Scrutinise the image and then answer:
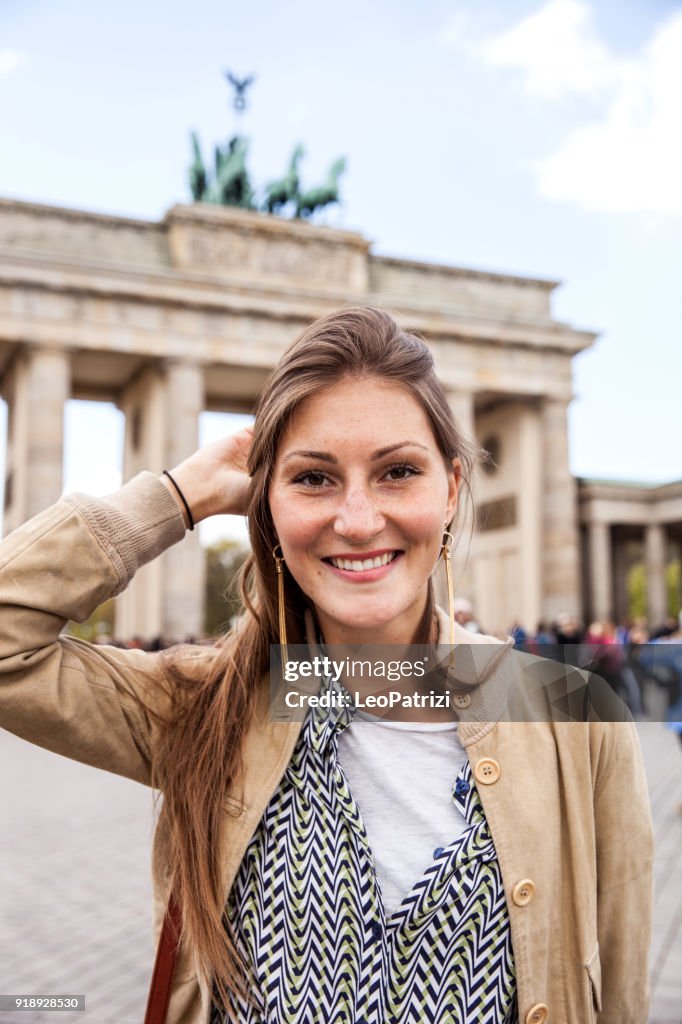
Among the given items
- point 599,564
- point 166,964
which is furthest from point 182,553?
point 166,964

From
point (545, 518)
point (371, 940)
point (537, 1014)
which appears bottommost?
point (537, 1014)

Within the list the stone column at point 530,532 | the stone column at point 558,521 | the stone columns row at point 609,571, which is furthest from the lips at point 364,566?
the stone columns row at point 609,571

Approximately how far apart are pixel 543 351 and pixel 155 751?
38.1 metres

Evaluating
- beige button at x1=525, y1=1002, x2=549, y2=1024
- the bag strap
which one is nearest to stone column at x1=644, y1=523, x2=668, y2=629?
beige button at x1=525, y1=1002, x2=549, y2=1024

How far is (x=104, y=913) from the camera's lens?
6.94 m

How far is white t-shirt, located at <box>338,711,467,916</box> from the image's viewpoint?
6.10 ft

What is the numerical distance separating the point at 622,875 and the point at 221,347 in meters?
33.2

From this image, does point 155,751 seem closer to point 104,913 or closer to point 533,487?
point 104,913

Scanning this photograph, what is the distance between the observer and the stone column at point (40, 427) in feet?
103

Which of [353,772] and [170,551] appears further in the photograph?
[170,551]

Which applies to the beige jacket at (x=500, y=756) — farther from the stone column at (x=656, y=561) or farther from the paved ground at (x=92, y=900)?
the stone column at (x=656, y=561)

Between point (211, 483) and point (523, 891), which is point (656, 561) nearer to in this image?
point (211, 483)

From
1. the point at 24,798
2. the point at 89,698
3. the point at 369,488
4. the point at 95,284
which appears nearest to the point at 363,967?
the point at 89,698

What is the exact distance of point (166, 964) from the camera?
74.5 inches
